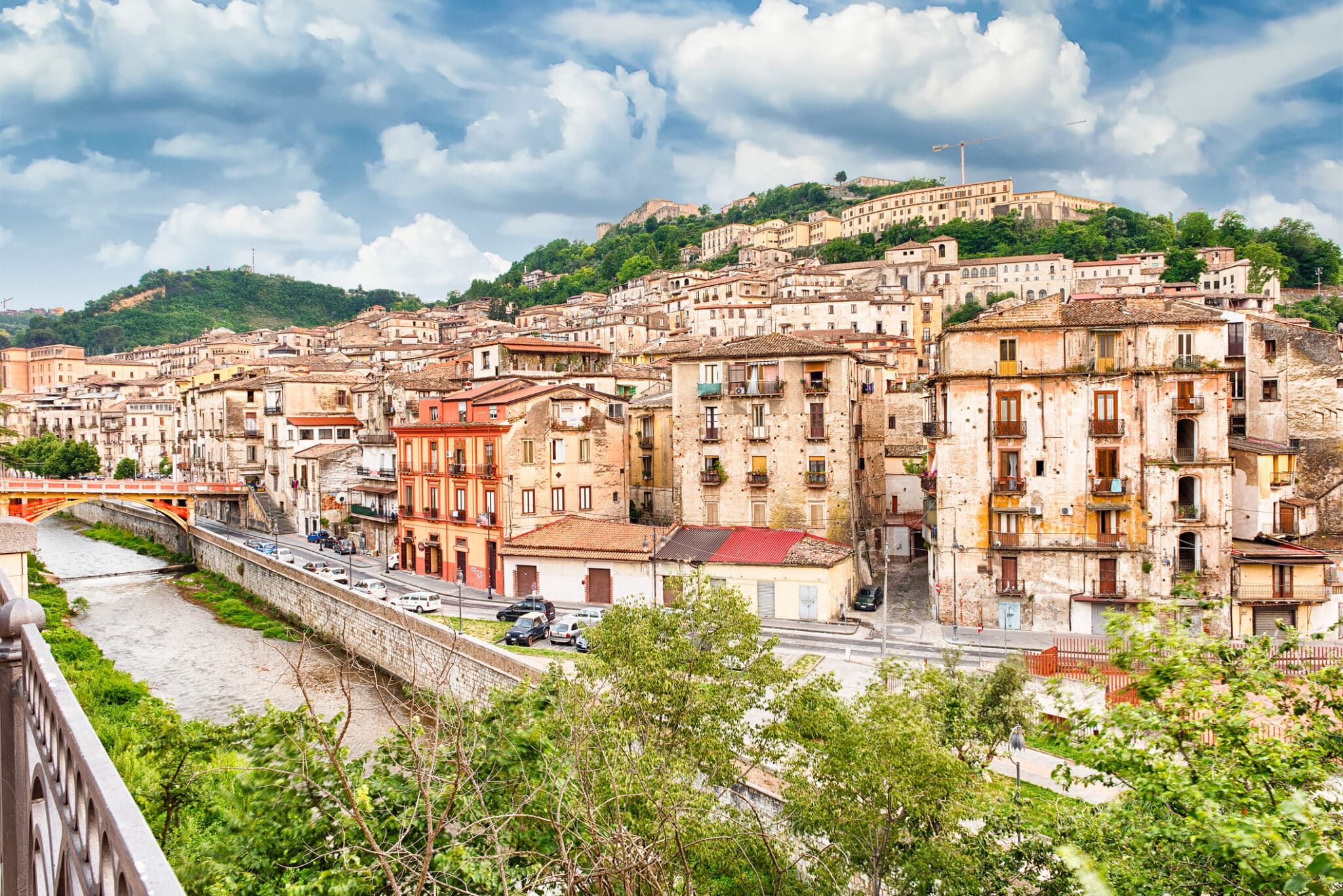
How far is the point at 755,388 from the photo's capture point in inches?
1633

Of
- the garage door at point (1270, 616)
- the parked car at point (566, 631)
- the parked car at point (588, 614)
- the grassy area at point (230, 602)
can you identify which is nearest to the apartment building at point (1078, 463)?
the garage door at point (1270, 616)

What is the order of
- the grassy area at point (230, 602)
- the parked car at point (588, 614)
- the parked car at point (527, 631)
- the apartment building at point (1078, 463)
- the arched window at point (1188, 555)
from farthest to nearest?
1. the grassy area at point (230, 602)
2. the arched window at point (1188, 555)
3. the apartment building at point (1078, 463)
4. the parked car at point (588, 614)
5. the parked car at point (527, 631)

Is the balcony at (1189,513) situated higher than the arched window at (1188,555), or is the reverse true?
the balcony at (1189,513)

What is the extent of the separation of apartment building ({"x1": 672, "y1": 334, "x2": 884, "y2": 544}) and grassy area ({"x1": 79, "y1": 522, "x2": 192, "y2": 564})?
37.9 metres

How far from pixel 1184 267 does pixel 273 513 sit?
103m

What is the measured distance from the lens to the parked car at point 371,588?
4001cm

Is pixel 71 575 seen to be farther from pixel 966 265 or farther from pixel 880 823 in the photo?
pixel 966 265

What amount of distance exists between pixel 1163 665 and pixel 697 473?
31.1 metres

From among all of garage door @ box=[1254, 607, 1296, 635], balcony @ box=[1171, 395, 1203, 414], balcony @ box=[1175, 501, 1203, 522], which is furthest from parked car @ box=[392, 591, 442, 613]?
garage door @ box=[1254, 607, 1296, 635]

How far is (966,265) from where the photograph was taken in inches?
4537

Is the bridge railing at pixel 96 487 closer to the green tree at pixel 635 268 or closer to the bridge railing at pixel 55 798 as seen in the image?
the bridge railing at pixel 55 798

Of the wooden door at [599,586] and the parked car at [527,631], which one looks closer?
the parked car at [527,631]

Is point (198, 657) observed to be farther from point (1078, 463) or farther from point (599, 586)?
point (1078, 463)

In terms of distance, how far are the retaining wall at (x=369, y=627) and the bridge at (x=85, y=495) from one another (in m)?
2.28
